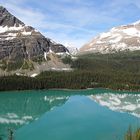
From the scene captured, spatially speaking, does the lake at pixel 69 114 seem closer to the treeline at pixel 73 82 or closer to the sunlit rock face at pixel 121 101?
the sunlit rock face at pixel 121 101

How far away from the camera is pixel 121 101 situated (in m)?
139

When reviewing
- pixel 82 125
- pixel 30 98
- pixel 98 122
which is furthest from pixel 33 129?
pixel 30 98

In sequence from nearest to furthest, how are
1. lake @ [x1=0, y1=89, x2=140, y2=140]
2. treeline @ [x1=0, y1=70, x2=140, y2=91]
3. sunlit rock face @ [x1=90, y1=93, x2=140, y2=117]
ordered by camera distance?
lake @ [x1=0, y1=89, x2=140, y2=140] < sunlit rock face @ [x1=90, y1=93, x2=140, y2=117] < treeline @ [x1=0, y1=70, x2=140, y2=91]

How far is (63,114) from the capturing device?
111m

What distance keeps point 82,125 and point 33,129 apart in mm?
12631

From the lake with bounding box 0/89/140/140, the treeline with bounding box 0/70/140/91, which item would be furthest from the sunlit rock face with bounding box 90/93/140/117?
the treeline with bounding box 0/70/140/91

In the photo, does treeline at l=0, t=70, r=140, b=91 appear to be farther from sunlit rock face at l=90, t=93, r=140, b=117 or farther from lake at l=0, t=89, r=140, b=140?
sunlit rock face at l=90, t=93, r=140, b=117

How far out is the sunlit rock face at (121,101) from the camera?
121812 mm

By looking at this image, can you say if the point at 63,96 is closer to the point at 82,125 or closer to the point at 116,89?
the point at 116,89

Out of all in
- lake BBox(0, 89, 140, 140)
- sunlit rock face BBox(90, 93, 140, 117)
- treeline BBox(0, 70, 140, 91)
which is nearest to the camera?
lake BBox(0, 89, 140, 140)

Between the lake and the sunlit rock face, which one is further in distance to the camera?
the sunlit rock face

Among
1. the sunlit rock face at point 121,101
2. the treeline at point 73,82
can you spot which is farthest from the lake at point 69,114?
the treeline at point 73,82

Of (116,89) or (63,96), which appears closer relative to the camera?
(63,96)

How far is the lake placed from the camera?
80.9m
